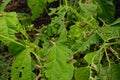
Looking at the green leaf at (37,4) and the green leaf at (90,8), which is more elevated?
the green leaf at (37,4)

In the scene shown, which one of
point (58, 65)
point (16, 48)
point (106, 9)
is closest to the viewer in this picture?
point (58, 65)

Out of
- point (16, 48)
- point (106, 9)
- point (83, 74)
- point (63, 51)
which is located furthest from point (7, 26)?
point (106, 9)

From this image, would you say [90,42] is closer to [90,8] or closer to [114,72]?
[114,72]

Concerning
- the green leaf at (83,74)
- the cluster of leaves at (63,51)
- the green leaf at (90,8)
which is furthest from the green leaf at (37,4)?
the green leaf at (83,74)

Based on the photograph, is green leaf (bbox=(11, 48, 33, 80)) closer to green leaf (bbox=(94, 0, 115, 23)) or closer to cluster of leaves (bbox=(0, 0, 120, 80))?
cluster of leaves (bbox=(0, 0, 120, 80))

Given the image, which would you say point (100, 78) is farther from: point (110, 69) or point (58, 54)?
point (58, 54)

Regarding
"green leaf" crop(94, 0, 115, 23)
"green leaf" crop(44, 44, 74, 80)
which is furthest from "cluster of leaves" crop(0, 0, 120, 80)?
"green leaf" crop(94, 0, 115, 23)

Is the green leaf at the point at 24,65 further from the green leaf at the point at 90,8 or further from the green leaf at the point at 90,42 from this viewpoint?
the green leaf at the point at 90,8

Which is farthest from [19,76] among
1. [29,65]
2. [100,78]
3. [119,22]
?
[119,22]
